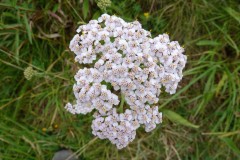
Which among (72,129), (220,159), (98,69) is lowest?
(220,159)

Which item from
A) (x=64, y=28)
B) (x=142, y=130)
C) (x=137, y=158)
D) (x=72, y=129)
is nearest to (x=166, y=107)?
(x=142, y=130)

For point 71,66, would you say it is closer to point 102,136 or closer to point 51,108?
point 51,108

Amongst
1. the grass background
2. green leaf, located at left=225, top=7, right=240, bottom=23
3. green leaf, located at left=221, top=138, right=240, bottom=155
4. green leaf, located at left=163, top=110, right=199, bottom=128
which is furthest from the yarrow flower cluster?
green leaf, located at left=221, top=138, right=240, bottom=155

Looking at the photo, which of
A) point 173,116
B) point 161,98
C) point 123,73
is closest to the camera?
point 123,73

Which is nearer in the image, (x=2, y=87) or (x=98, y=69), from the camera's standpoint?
(x=98, y=69)

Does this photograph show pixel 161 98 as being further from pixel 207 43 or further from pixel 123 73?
pixel 123 73

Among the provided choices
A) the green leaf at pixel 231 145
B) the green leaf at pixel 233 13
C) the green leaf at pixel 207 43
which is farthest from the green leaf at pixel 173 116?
the green leaf at pixel 233 13

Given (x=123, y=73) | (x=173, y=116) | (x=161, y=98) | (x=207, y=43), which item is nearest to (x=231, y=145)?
(x=173, y=116)
